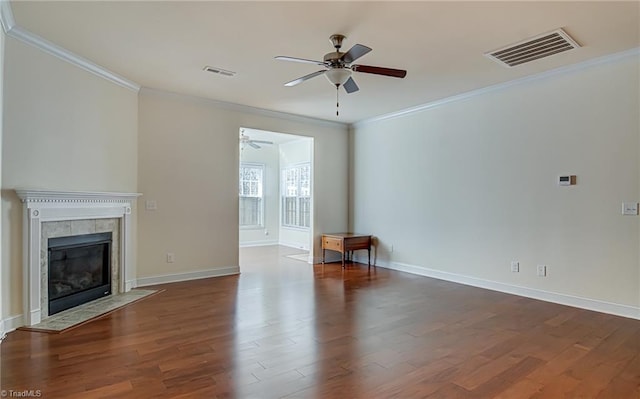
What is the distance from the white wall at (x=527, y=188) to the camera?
392 cm

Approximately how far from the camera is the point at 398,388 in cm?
237

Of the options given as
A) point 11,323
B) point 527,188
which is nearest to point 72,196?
point 11,323

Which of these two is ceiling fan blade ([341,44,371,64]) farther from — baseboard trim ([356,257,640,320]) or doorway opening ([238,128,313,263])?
doorway opening ([238,128,313,263])

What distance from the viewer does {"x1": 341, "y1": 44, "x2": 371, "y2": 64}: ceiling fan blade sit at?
2.95 metres

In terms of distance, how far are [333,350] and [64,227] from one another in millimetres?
3119

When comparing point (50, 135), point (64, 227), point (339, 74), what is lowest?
point (64, 227)

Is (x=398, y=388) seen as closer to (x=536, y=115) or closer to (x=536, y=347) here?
(x=536, y=347)

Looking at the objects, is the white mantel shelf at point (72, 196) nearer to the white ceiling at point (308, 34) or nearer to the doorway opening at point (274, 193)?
the white ceiling at point (308, 34)

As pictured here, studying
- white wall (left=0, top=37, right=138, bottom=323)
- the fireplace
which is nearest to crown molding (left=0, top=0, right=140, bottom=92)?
white wall (left=0, top=37, right=138, bottom=323)

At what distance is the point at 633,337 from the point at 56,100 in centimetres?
597

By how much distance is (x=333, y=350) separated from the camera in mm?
2959

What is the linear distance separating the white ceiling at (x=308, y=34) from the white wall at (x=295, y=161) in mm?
4211

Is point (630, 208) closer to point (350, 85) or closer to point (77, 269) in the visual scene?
point (350, 85)

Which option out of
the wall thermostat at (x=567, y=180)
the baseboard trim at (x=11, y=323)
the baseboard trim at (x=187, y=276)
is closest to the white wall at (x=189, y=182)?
the baseboard trim at (x=187, y=276)
